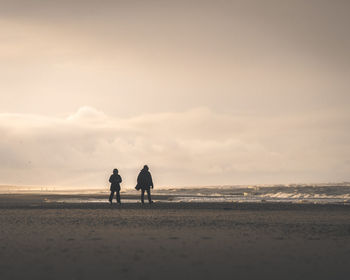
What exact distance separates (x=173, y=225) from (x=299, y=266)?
27.0 ft

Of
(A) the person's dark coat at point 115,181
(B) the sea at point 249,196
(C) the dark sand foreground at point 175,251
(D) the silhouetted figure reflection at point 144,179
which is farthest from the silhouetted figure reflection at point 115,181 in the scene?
(C) the dark sand foreground at point 175,251

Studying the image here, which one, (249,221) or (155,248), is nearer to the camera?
(155,248)

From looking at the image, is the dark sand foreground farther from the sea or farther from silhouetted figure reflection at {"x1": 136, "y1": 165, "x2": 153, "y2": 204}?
the sea

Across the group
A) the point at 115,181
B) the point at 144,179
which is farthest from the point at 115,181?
the point at 144,179

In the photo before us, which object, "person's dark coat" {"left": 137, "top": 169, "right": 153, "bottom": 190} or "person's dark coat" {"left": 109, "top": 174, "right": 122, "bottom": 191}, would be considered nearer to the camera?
"person's dark coat" {"left": 137, "top": 169, "right": 153, "bottom": 190}

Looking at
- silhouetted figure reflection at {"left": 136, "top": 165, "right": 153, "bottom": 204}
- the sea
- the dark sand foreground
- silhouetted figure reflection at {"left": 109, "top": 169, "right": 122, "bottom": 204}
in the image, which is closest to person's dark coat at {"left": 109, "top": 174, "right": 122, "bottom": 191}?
silhouetted figure reflection at {"left": 109, "top": 169, "right": 122, "bottom": 204}

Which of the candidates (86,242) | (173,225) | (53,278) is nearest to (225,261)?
(53,278)

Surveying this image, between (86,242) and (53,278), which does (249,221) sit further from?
(53,278)

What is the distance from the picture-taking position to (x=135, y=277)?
8.23 meters

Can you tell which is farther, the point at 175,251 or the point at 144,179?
the point at 144,179

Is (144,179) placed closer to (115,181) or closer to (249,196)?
(115,181)

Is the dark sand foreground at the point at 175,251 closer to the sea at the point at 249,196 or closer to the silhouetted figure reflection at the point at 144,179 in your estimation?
the silhouetted figure reflection at the point at 144,179

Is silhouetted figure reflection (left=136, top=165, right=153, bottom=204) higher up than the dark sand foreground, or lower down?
higher up

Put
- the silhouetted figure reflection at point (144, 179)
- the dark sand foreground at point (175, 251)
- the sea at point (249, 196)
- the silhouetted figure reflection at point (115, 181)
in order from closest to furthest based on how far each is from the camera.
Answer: the dark sand foreground at point (175, 251), the silhouetted figure reflection at point (144, 179), the silhouetted figure reflection at point (115, 181), the sea at point (249, 196)
